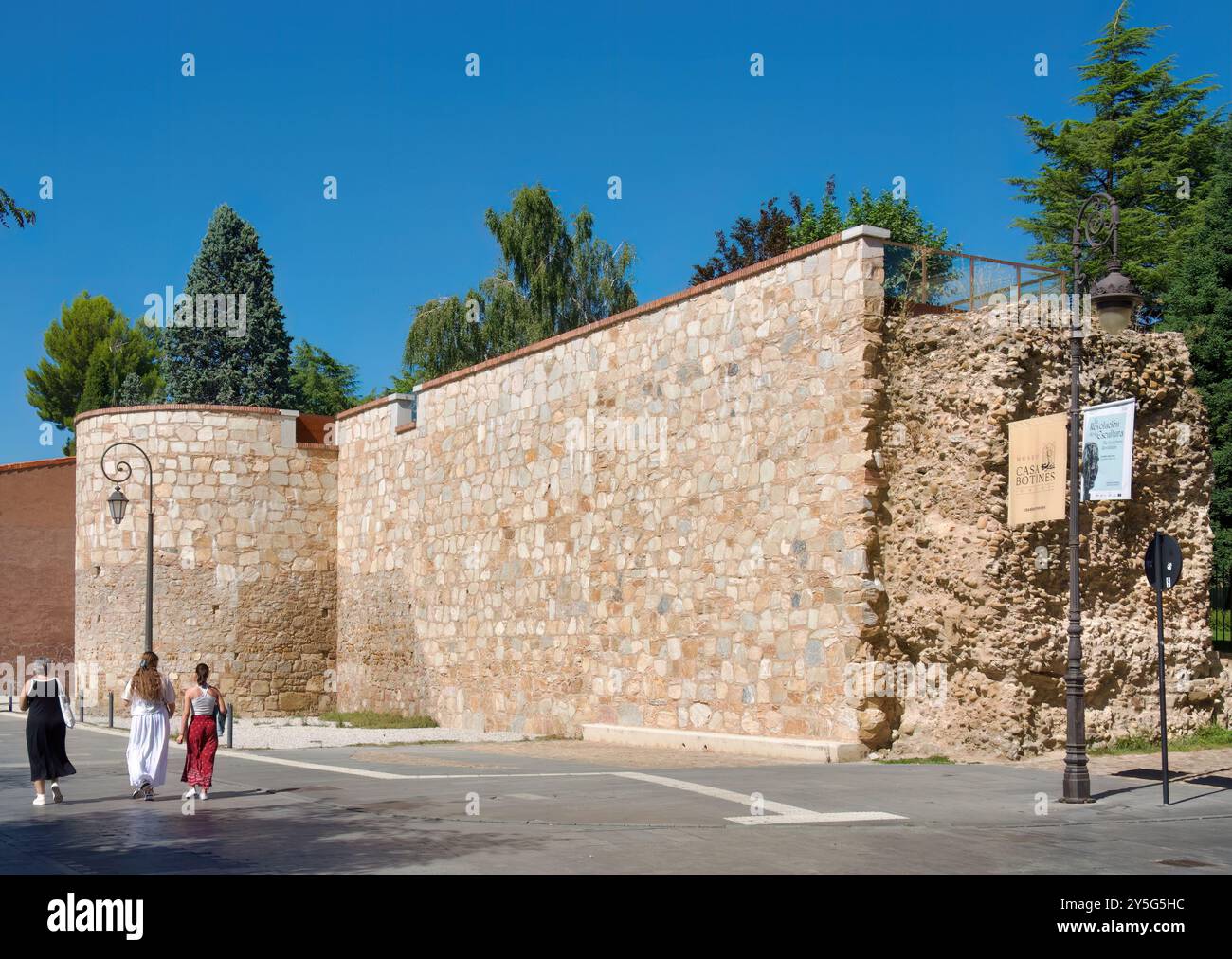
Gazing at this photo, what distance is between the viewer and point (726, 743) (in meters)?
18.7

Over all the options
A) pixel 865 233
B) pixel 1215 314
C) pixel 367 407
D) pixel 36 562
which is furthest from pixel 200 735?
pixel 36 562

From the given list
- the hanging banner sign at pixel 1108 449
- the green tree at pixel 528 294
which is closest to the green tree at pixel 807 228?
the green tree at pixel 528 294

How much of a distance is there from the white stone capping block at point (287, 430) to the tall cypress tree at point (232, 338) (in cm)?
2492

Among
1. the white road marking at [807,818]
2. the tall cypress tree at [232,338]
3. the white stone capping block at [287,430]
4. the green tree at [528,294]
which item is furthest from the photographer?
the tall cypress tree at [232,338]

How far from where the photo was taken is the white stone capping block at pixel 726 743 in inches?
662

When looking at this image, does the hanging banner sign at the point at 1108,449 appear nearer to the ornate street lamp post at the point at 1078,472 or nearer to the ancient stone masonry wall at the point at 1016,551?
the ancient stone masonry wall at the point at 1016,551

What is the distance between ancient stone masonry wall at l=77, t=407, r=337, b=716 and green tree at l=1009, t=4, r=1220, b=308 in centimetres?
2231

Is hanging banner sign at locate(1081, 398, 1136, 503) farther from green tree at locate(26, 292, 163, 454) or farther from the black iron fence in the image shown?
green tree at locate(26, 292, 163, 454)

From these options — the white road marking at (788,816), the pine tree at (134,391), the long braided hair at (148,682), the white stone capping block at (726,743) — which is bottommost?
the white stone capping block at (726,743)

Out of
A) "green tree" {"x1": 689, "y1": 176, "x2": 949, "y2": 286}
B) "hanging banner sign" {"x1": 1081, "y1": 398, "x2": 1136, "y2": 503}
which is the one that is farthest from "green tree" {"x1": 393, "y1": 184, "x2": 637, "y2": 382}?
"hanging banner sign" {"x1": 1081, "y1": 398, "x2": 1136, "y2": 503}

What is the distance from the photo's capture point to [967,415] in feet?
55.4

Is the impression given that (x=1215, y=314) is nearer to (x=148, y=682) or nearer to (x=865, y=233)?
(x=865, y=233)
